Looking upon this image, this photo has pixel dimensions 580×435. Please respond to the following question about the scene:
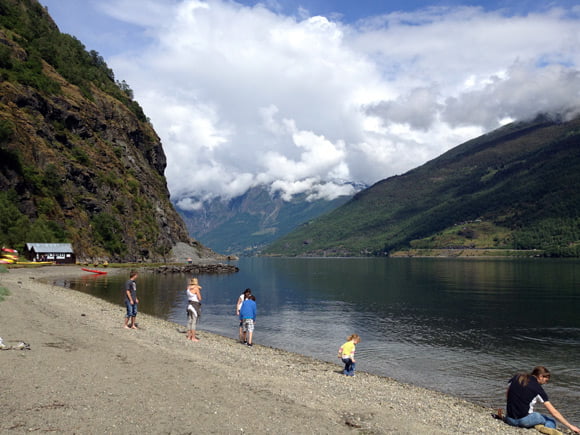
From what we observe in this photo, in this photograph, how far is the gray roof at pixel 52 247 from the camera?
101125mm

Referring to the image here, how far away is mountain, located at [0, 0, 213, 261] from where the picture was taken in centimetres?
10431

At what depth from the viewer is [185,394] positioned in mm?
15102

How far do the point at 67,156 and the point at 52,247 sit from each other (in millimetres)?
33962

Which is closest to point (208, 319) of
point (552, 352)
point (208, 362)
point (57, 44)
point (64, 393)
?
point (208, 362)

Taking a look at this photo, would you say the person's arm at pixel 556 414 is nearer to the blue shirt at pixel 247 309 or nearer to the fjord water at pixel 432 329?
the fjord water at pixel 432 329

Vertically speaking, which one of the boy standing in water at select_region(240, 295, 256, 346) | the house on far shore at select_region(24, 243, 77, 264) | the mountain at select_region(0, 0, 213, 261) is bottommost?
the boy standing in water at select_region(240, 295, 256, 346)

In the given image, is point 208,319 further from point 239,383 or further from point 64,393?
point 64,393

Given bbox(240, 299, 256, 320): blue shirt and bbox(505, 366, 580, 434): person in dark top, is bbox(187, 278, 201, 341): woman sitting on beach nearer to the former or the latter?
bbox(240, 299, 256, 320): blue shirt

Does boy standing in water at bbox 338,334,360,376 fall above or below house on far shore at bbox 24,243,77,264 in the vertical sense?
below

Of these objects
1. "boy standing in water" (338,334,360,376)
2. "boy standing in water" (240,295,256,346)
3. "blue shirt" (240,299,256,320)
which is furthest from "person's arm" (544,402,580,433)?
"blue shirt" (240,299,256,320)

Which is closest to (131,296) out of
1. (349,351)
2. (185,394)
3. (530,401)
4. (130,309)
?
(130,309)

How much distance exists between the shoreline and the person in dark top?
57 cm

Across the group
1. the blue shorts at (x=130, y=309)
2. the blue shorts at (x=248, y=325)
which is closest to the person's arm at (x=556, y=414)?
the blue shorts at (x=248, y=325)

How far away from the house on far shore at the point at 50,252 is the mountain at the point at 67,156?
2.47 metres
